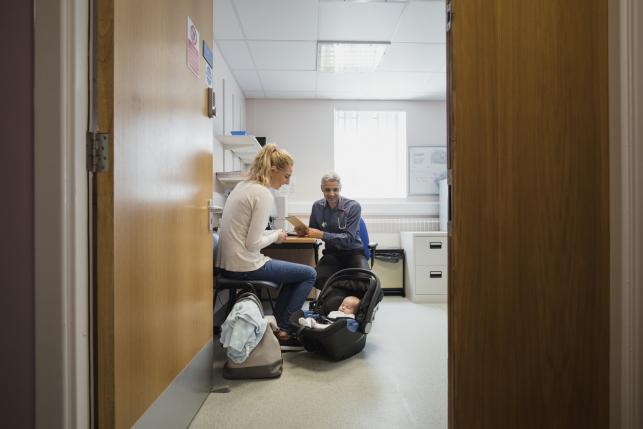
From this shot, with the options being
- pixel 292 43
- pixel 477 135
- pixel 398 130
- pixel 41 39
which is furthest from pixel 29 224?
pixel 398 130

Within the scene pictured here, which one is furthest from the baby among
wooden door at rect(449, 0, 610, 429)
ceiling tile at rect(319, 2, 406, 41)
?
ceiling tile at rect(319, 2, 406, 41)

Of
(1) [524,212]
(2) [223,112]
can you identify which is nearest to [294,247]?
(2) [223,112]

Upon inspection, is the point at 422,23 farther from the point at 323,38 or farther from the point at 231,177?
the point at 231,177

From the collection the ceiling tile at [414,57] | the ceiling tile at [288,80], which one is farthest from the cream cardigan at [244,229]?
the ceiling tile at [288,80]

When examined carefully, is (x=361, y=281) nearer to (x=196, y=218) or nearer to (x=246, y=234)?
(x=246, y=234)

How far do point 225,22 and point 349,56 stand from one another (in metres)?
1.17

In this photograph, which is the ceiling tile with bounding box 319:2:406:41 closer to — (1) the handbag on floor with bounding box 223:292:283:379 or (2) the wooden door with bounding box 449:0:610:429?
(2) the wooden door with bounding box 449:0:610:429

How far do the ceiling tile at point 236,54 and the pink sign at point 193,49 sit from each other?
1.76 m

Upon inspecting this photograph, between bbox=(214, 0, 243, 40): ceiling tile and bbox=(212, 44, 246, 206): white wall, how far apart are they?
0.56 ft

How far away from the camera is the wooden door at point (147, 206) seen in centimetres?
94

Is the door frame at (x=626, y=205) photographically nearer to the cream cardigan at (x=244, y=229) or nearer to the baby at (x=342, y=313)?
the baby at (x=342, y=313)

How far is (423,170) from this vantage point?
4797mm

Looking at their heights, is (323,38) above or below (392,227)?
above

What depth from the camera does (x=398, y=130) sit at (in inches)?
193
